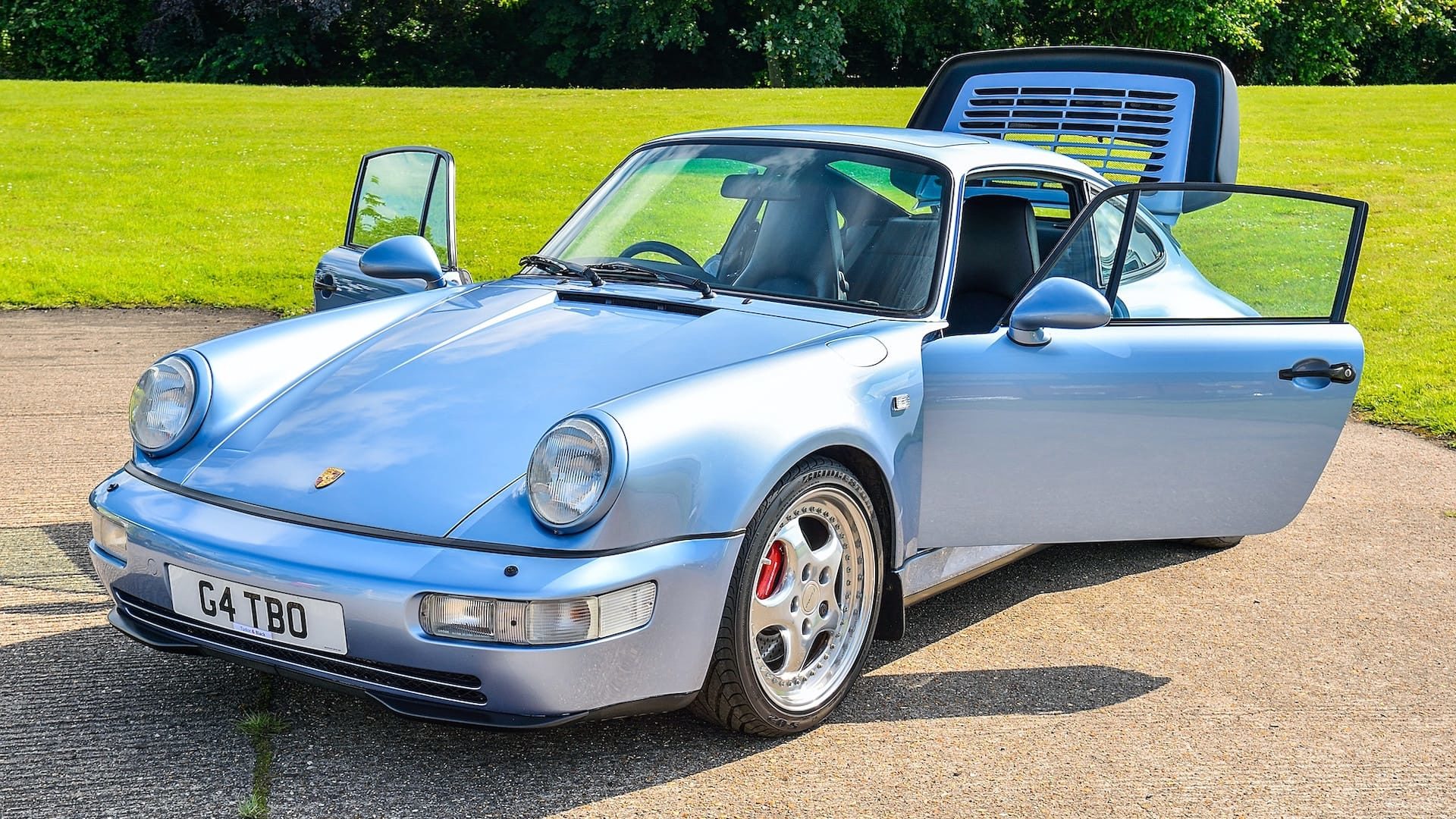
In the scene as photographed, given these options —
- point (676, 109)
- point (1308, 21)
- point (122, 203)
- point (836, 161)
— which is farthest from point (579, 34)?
point (836, 161)

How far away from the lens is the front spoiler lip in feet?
10.2

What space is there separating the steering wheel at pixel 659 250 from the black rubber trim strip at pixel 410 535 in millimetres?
1477

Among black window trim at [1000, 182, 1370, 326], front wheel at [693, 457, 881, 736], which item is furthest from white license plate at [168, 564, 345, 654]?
black window trim at [1000, 182, 1370, 326]

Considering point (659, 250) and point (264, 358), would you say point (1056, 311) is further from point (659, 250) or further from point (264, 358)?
point (264, 358)

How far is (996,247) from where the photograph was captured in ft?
16.1

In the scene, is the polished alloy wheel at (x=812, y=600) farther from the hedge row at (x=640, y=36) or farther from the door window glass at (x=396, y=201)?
the hedge row at (x=640, y=36)

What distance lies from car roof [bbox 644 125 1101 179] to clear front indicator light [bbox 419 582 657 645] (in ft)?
6.82

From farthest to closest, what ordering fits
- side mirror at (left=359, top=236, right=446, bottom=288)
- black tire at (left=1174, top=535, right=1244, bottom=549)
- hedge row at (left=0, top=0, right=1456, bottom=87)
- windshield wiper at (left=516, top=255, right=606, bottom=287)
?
hedge row at (left=0, top=0, right=1456, bottom=87)
black tire at (left=1174, top=535, right=1244, bottom=549)
side mirror at (left=359, top=236, right=446, bottom=288)
windshield wiper at (left=516, top=255, right=606, bottom=287)

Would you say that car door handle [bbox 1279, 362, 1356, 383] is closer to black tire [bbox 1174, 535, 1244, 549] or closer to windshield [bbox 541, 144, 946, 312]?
windshield [bbox 541, 144, 946, 312]

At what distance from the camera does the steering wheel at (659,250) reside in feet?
14.9

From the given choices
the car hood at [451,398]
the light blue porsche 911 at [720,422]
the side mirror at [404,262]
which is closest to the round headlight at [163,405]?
the light blue porsche 911 at [720,422]

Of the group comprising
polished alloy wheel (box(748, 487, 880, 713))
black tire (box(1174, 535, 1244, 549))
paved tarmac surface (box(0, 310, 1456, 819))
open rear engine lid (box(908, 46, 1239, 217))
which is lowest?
black tire (box(1174, 535, 1244, 549))

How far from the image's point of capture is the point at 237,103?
81.1 feet

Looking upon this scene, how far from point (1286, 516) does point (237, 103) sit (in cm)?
2356
